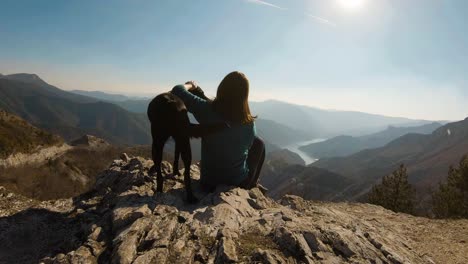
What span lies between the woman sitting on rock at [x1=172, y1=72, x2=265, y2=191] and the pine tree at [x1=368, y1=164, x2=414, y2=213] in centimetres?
3450

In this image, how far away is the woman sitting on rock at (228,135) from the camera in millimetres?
8180

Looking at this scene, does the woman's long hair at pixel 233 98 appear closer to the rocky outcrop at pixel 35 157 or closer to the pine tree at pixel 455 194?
the pine tree at pixel 455 194

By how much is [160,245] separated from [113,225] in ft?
4.82

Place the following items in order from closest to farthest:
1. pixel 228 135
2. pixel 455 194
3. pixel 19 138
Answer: pixel 228 135 < pixel 455 194 < pixel 19 138

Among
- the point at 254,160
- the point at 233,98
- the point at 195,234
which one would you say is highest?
the point at 233,98

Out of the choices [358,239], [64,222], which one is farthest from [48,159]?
[358,239]

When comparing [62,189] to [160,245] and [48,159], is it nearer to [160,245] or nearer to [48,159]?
[48,159]

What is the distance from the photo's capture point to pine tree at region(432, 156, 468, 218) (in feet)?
120

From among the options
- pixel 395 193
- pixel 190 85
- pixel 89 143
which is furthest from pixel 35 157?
pixel 190 85

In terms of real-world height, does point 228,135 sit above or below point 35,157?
above

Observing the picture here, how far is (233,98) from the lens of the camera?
817cm

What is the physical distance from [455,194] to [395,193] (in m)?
6.65

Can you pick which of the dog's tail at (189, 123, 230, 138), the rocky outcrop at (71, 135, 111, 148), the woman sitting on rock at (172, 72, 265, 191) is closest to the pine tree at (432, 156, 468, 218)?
the woman sitting on rock at (172, 72, 265, 191)

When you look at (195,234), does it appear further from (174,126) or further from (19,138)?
(19,138)
